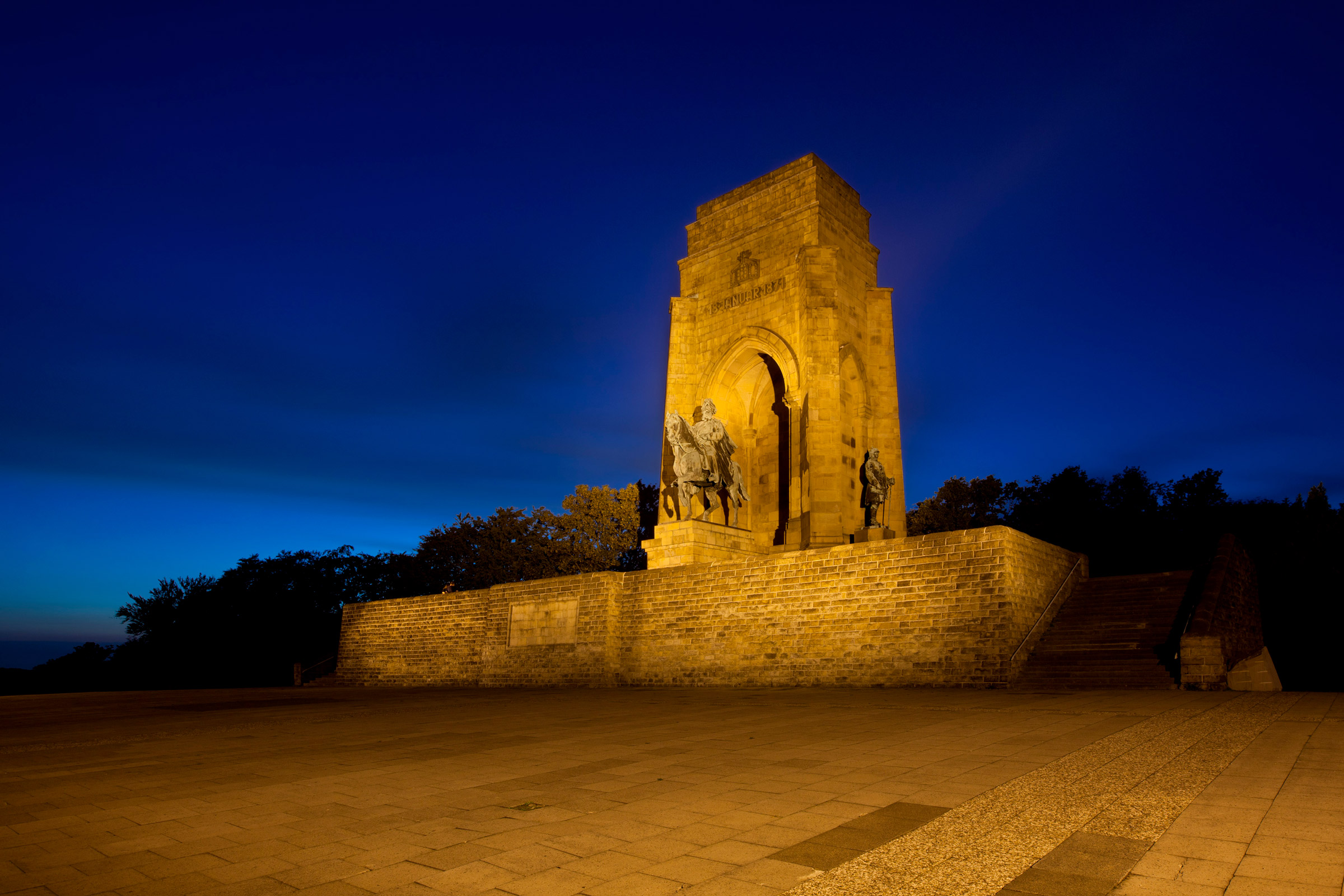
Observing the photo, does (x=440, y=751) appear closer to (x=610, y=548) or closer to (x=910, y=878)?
(x=910, y=878)

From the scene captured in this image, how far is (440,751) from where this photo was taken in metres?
5.59

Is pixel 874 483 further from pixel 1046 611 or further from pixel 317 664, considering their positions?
pixel 317 664

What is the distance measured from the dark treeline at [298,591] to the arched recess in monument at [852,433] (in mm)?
12867

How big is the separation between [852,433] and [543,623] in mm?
8508

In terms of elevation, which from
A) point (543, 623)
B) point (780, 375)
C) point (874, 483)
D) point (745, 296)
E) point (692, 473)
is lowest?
point (543, 623)

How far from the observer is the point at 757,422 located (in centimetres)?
2139

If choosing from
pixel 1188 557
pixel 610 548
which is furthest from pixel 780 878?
pixel 610 548

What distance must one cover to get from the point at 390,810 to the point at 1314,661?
17.6 m

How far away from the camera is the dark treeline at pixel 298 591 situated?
28484 mm

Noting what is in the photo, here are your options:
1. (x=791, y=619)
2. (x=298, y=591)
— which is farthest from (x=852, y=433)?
(x=298, y=591)

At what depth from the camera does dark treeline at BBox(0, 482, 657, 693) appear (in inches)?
1121

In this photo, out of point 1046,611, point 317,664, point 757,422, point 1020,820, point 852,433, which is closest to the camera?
point 1020,820

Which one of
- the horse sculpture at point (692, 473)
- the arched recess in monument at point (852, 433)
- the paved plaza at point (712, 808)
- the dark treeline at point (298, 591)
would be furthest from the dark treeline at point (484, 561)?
the paved plaza at point (712, 808)

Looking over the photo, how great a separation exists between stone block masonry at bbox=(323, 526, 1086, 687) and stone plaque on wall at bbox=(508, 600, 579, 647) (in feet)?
0.09
